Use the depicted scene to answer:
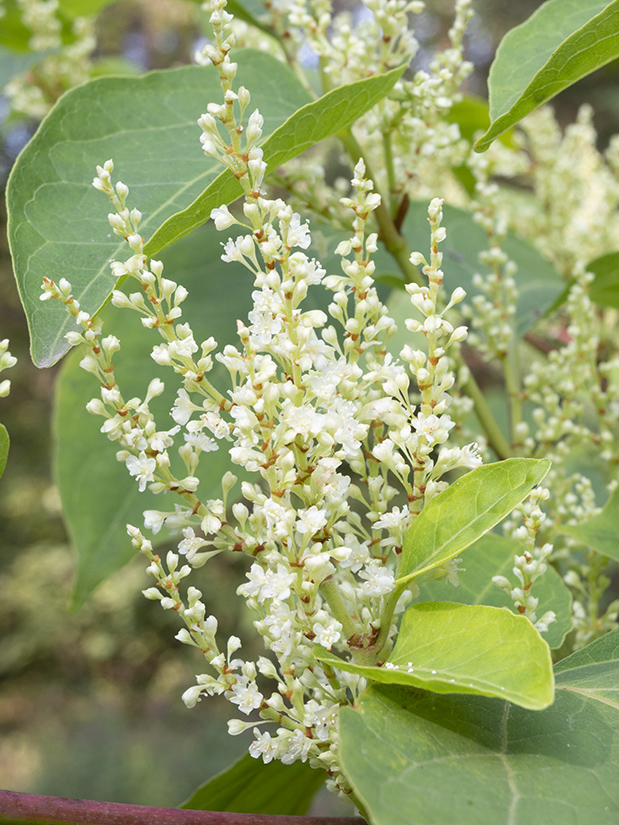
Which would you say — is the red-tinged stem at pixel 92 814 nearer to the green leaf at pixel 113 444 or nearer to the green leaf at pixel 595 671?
the green leaf at pixel 595 671

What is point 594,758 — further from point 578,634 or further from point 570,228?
point 570,228

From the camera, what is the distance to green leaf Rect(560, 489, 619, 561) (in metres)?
0.75

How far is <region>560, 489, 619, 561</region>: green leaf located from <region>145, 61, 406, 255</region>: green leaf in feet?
1.49

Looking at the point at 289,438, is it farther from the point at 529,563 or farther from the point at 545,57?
the point at 545,57

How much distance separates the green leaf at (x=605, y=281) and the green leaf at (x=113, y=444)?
0.49 meters

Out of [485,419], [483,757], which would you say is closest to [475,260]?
[485,419]

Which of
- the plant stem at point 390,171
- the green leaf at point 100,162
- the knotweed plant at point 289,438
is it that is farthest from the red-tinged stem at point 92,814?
the plant stem at point 390,171

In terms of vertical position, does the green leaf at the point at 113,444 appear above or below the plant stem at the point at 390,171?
below

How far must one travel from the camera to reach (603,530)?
0.77 meters

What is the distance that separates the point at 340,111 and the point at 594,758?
0.58m

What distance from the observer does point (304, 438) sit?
52cm

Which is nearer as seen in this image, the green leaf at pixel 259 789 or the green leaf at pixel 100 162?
the green leaf at pixel 100 162

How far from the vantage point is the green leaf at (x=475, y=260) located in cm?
115

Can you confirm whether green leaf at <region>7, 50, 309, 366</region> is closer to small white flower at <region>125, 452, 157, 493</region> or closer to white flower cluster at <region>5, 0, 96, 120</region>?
small white flower at <region>125, 452, 157, 493</region>
